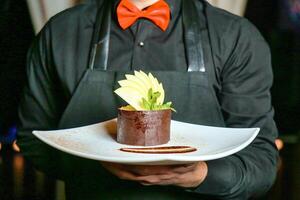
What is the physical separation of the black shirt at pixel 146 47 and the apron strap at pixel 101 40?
0.05 ft

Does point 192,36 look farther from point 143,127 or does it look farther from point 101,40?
point 143,127

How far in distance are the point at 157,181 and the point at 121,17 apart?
453mm

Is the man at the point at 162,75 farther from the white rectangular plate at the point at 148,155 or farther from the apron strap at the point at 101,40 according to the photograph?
the white rectangular plate at the point at 148,155

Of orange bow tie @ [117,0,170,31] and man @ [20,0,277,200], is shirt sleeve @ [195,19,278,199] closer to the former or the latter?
man @ [20,0,277,200]

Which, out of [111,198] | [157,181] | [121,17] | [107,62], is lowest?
[111,198]

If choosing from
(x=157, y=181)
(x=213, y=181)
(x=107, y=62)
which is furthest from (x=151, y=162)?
(x=107, y=62)

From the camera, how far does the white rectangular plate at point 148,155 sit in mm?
838

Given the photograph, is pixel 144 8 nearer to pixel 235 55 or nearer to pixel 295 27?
pixel 235 55

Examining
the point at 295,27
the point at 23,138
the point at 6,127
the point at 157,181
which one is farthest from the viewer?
the point at 6,127

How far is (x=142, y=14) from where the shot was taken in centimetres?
124

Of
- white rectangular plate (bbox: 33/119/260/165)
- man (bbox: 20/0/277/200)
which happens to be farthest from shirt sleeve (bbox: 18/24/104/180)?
white rectangular plate (bbox: 33/119/260/165)

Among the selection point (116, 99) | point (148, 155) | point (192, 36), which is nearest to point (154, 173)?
point (148, 155)

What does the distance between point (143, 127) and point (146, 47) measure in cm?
28

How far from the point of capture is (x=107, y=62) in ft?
4.01
